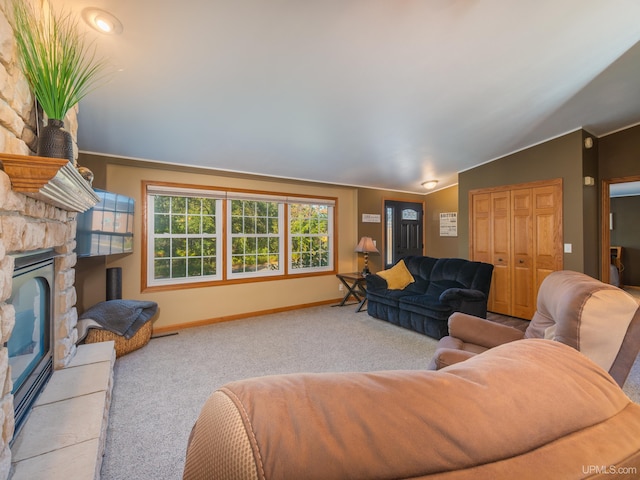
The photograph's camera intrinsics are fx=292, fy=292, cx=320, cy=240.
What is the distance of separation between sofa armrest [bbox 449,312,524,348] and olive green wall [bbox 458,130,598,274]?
2597mm

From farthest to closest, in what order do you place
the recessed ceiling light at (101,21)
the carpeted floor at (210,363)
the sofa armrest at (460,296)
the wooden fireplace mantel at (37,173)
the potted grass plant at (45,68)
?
the sofa armrest at (460,296) → the carpeted floor at (210,363) → the recessed ceiling light at (101,21) → the potted grass plant at (45,68) → the wooden fireplace mantel at (37,173)

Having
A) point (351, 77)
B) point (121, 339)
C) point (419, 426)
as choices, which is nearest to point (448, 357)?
point (419, 426)

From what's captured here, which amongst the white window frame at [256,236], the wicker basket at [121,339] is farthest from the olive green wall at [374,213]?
the wicker basket at [121,339]

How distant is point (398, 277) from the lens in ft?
14.7

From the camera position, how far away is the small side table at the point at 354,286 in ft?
16.2

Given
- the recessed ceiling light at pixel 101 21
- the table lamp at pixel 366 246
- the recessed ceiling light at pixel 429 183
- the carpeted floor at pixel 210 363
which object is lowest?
the carpeted floor at pixel 210 363

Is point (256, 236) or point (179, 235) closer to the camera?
point (179, 235)

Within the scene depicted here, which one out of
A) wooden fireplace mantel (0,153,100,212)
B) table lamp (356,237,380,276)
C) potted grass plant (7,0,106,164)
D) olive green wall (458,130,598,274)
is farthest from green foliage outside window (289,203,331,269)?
wooden fireplace mantel (0,153,100,212)

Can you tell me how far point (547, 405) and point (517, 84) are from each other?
3.06m

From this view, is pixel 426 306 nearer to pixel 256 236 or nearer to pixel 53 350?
pixel 256 236

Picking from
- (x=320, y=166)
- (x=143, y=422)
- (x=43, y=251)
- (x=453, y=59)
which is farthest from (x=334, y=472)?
(x=320, y=166)

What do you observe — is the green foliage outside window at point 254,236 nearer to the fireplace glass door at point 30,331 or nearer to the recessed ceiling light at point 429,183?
the fireplace glass door at point 30,331

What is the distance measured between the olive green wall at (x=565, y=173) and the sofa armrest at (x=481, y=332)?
8.52 feet

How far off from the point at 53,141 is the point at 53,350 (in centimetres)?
149
